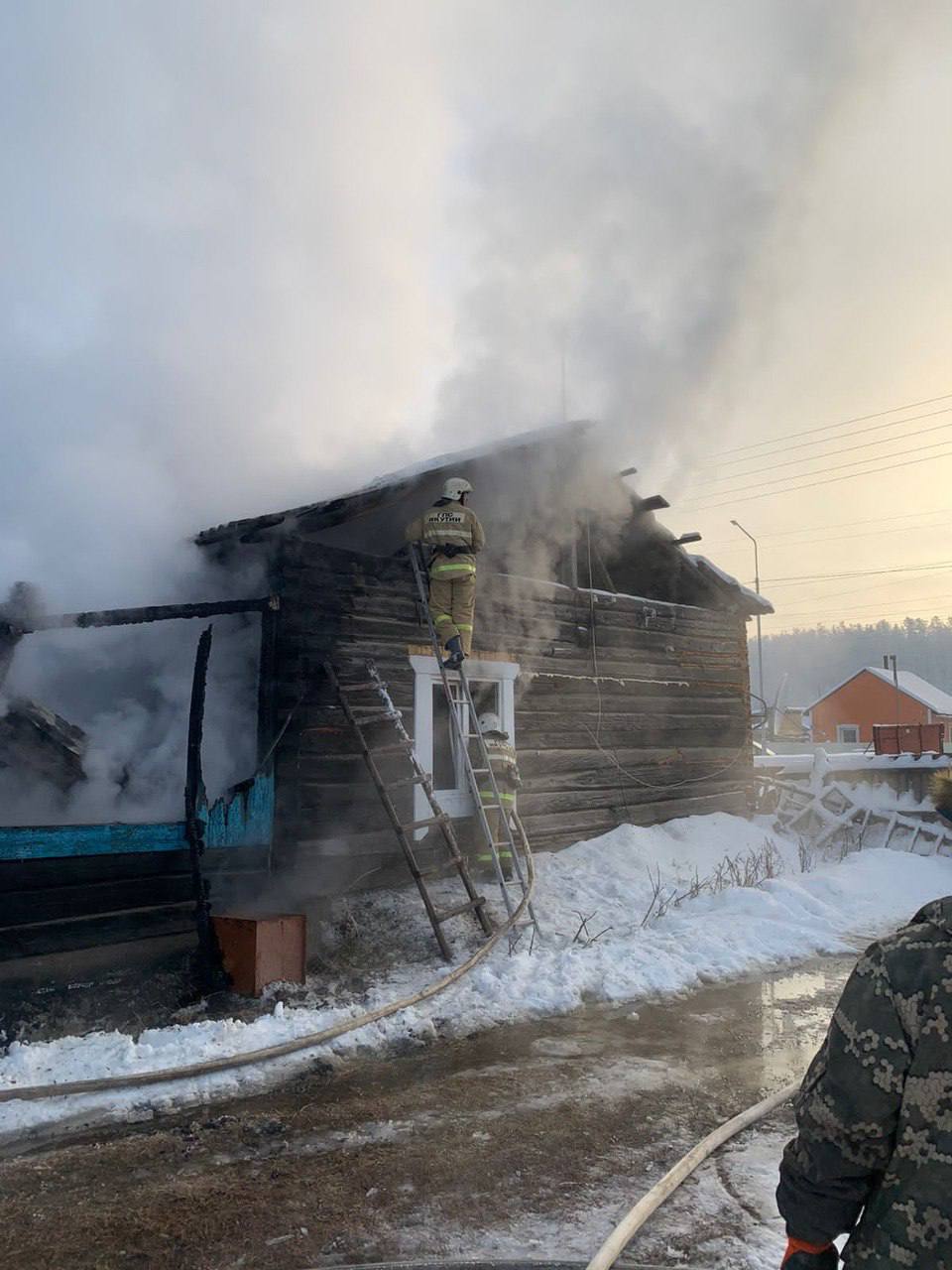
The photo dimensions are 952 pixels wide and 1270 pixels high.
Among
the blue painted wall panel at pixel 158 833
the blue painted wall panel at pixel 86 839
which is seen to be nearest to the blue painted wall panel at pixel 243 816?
the blue painted wall panel at pixel 158 833

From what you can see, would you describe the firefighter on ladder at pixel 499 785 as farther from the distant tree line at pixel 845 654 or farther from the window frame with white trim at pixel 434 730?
the distant tree line at pixel 845 654

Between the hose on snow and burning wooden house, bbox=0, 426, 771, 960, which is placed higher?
burning wooden house, bbox=0, 426, 771, 960

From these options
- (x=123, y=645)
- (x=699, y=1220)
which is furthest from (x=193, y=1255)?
(x=123, y=645)

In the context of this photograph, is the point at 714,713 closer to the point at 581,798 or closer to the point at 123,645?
the point at 581,798

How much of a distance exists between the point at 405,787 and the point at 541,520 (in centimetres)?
386

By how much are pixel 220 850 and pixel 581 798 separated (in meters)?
5.00

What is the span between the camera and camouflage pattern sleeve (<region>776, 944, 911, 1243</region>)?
1650 millimetres

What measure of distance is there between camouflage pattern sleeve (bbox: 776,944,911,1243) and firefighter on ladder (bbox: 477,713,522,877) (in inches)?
261

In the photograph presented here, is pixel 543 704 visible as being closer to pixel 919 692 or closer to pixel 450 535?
pixel 450 535

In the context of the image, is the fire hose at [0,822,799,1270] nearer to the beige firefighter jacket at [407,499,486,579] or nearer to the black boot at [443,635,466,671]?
the black boot at [443,635,466,671]

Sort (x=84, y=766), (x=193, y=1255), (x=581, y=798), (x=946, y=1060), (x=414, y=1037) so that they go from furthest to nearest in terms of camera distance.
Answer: (x=581, y=798) → (x=84, y=766) → (x=414, y=1037) → (x=193, y=1255) → (x=946, y=1060)

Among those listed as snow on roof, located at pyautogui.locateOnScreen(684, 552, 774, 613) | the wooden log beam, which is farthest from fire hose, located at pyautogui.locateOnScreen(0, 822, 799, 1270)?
snow on roof, located at pyautogui.locateOnScreen(684, 552, 774, 613)

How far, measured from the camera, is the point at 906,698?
47.8 metres

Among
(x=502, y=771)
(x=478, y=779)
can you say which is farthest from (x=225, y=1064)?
(x=478, y=779)
